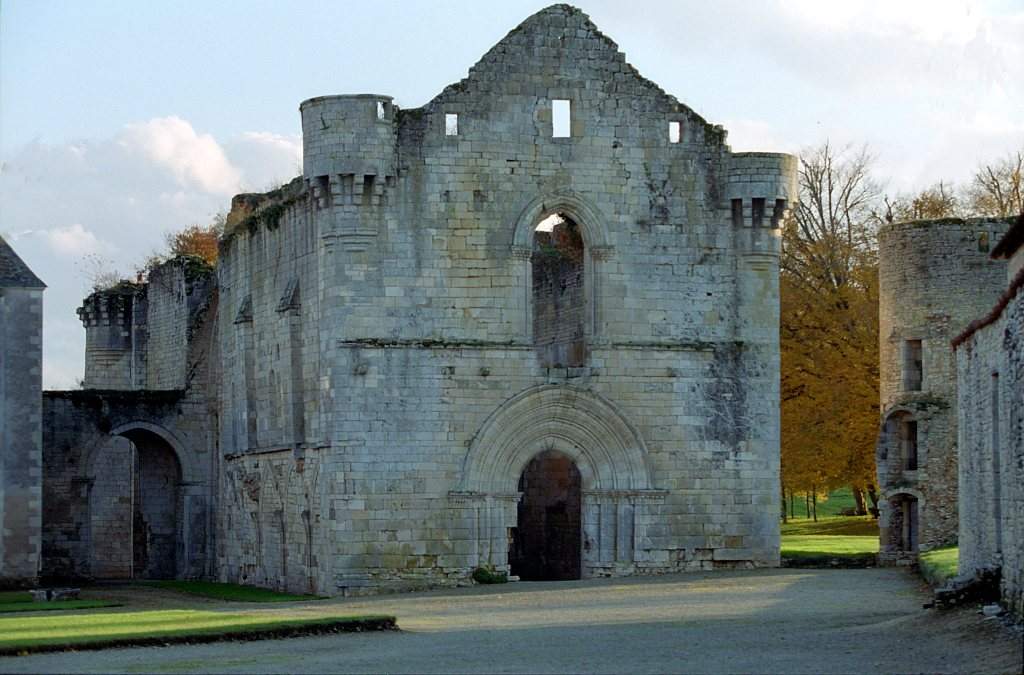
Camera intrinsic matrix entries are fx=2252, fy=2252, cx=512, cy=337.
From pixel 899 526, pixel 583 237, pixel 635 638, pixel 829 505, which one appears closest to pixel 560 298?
pixel 583 237

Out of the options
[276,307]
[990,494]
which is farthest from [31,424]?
[990,494]

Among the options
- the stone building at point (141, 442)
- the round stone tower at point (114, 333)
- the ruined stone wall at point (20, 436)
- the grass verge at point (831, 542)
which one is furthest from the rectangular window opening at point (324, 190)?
the round stone tower at point (114, 333)

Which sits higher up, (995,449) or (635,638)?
(995,449)

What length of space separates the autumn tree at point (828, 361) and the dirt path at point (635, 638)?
13.8 meters

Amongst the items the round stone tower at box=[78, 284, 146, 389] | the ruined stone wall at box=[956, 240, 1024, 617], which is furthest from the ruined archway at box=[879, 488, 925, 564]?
the round stone tower at box=[78, 284, 146, 389]

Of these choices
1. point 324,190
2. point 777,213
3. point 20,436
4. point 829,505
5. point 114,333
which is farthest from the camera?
point 829,505

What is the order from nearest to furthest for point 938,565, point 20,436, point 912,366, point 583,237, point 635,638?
point 635,638 → point 938,565 → point 583,237 → point 20,436 → point 912,366

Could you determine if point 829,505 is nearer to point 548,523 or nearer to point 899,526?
point 899,526

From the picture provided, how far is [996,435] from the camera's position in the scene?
2845 cm

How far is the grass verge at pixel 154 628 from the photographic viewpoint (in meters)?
25.3

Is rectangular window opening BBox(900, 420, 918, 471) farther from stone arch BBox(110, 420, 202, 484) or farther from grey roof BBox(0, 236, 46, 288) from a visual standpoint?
grey roof BBox(0, 236, 46, 288)

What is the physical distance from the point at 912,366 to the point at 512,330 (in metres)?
8.79

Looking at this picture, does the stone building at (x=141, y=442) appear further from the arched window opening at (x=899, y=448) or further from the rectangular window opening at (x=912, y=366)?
the rectangular window opening at (x=912, y=366)

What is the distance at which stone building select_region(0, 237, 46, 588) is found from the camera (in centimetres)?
3994
